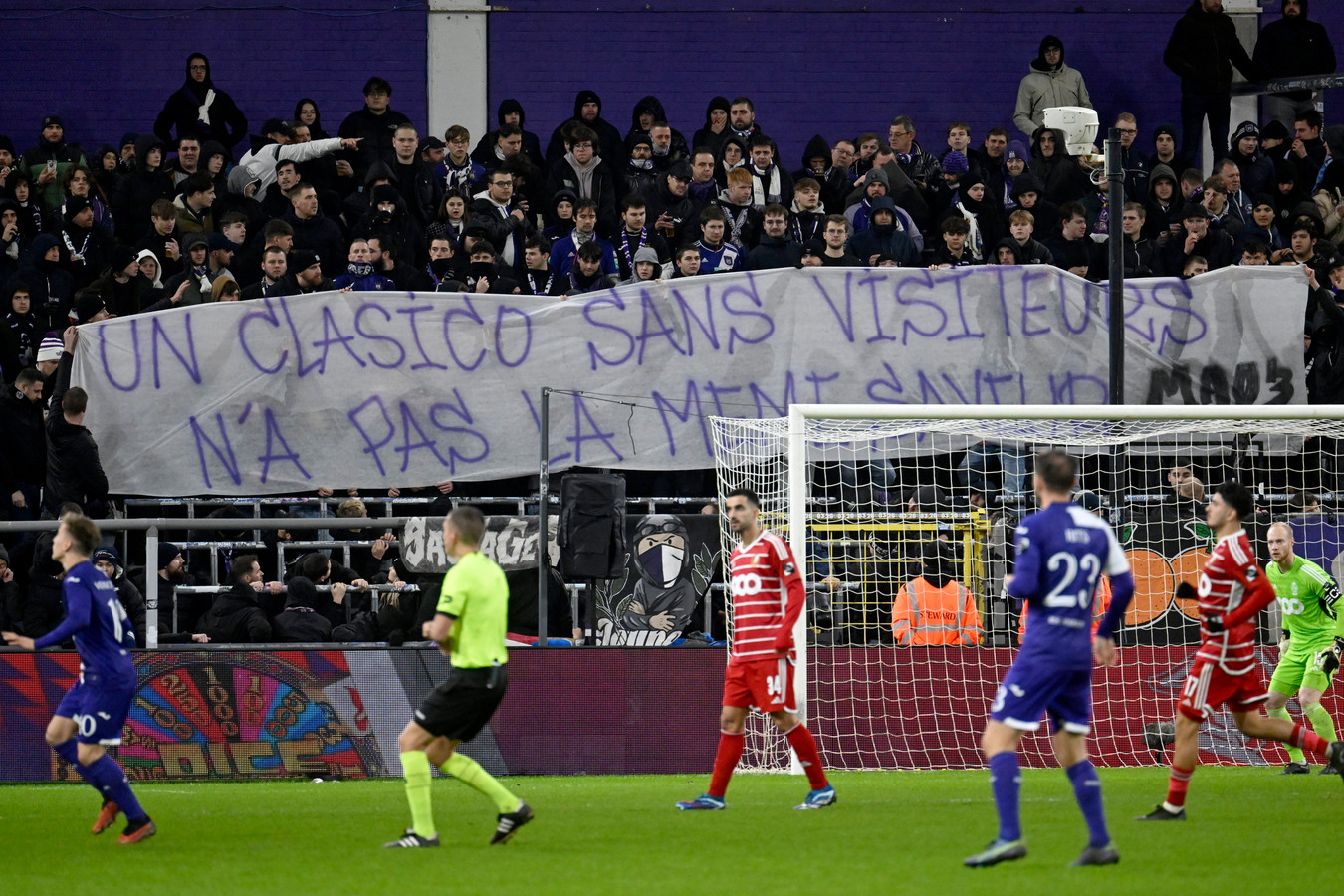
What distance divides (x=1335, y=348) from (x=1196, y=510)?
2.35 m

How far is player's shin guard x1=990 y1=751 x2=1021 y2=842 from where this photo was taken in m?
7.89

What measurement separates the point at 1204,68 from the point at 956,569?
9967mm

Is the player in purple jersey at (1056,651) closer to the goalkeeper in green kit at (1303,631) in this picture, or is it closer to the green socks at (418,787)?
the green socks at (418,787)

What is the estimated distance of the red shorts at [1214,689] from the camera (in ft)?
33.5

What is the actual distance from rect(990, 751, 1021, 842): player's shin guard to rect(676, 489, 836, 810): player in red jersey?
8.80 ft

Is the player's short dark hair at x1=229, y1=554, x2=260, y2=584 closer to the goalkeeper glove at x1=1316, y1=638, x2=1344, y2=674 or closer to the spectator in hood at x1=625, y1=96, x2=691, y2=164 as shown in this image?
the spectator in hood at x1=625, y1=96, x2=691, y2=164

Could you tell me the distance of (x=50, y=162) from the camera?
699 inches

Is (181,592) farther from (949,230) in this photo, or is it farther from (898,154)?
(898,154)

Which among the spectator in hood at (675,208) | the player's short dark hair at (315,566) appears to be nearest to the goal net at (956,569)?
the spectator in hood at (675,208)

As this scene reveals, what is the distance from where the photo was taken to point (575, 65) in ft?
76.1

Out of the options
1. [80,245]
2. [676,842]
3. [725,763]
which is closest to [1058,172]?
[80,245]

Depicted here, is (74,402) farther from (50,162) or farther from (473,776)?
(473,776)

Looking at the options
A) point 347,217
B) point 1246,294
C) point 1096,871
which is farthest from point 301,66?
point 1096,871

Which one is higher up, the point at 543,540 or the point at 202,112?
the point at 202,112
